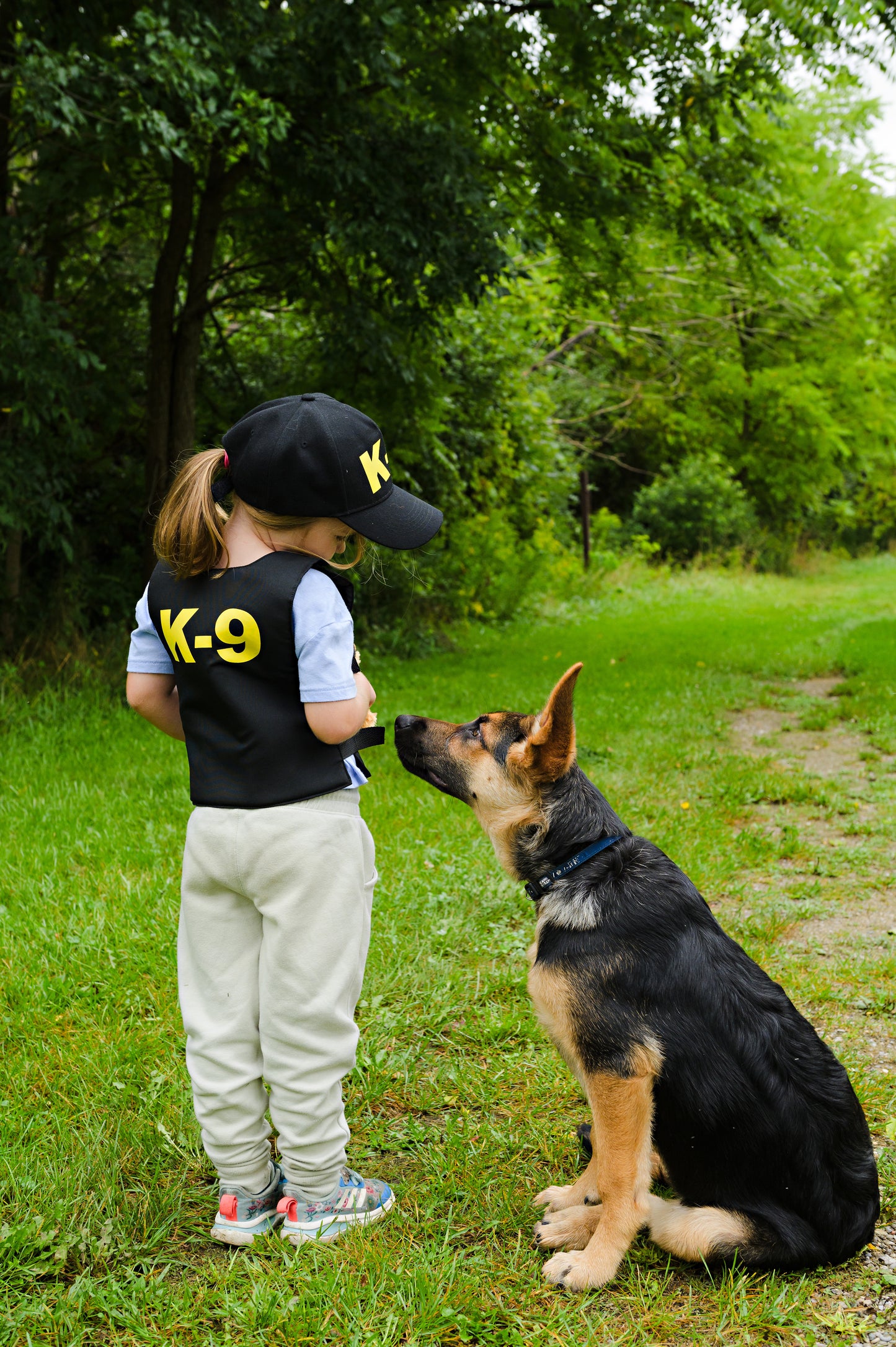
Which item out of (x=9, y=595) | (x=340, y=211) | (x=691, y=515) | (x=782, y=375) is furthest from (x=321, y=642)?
(x=782, y=375)

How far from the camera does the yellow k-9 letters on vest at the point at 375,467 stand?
248 cm

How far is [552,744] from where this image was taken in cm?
279

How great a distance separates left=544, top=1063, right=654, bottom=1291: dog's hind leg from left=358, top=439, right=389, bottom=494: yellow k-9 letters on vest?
5.28 feet

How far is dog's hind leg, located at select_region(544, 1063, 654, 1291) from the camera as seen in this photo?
2508 mm

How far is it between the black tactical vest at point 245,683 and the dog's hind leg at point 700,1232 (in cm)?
145

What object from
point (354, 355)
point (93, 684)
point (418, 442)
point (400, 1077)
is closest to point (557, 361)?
point (418, 442)

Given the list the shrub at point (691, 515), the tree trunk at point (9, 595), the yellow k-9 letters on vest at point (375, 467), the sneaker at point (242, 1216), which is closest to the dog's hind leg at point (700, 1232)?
the sneaker at point (242, 1216)

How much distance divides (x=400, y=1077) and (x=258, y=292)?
9.71 meters

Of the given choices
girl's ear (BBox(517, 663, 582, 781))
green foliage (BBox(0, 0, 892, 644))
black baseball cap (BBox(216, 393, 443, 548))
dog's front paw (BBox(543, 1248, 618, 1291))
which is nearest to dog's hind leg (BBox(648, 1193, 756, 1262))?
dog's front paw (BBox(543, 1248, 618, 1291))

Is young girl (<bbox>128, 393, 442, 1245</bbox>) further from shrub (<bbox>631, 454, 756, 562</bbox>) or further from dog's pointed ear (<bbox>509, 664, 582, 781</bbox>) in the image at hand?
shrub (<bbox>631, 454, 756, 562</bbox>)

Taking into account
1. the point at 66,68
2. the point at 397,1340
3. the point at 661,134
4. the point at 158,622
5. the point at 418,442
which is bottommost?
the point at 397,1340

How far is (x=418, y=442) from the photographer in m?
12.1

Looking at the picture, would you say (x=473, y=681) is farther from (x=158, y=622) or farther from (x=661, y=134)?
(x=158, y=622)

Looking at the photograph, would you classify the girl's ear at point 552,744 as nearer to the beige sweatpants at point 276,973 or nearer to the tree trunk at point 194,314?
the beige sweatpants at point 276,973
